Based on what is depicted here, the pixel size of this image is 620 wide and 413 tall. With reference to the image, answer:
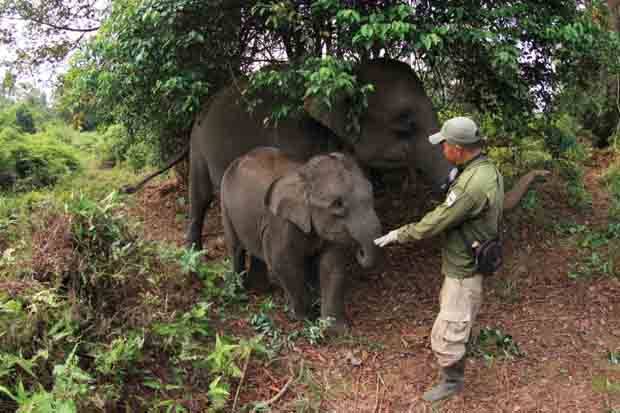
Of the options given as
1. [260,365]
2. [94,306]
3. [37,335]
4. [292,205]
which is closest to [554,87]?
[292,205]

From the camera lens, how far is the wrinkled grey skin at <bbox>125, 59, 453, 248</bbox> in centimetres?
565

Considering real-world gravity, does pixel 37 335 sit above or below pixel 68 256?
below

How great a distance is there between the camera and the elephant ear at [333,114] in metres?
5.78

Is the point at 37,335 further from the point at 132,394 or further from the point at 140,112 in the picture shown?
the point at 140,112

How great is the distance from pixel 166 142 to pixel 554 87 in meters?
5.63

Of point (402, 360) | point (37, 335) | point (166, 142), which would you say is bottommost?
point (402, 360)

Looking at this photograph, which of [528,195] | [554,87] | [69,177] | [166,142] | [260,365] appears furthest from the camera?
[69,177]

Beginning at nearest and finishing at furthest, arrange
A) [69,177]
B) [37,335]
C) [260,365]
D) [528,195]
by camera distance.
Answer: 1. [37,335]
2. [260,365]
3. [528,195]
4. [69,177]

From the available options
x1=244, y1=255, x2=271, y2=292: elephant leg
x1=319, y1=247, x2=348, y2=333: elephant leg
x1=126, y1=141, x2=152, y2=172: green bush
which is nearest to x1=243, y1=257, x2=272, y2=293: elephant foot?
x1=244, y1=255, x2=271, y2=292: elephant leg

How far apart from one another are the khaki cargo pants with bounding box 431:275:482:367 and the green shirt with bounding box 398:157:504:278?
81 mm

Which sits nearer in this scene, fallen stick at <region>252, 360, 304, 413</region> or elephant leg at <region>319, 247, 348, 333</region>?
fallen stick at <region>252, 360, 304, 413</region>

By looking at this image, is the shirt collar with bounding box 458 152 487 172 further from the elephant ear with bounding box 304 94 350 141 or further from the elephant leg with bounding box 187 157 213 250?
the elephant leg with bounding box 187 157 213 250

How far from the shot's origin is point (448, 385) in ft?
14.1

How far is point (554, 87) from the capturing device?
22.0 feet
